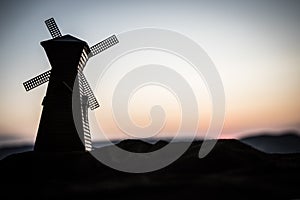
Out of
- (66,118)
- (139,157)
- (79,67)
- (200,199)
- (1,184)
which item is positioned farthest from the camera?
(79,67)

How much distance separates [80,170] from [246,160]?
278 inches

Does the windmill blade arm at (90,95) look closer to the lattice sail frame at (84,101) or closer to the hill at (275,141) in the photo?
the lattice sail frame at (84,101)

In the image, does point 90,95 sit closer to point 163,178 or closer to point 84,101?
point 84,101

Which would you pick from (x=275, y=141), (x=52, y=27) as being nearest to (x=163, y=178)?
(x=52, y=27)

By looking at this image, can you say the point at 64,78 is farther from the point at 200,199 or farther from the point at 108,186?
the point at 200,199

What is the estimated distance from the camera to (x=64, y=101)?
1503cm

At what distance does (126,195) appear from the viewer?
281 inches

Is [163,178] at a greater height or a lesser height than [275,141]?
greater

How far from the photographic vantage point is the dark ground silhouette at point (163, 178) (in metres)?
7.08

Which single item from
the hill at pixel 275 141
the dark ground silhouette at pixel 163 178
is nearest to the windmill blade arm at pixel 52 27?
the dark ground silhouette at pixel 163 178

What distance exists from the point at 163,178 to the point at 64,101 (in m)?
8.52

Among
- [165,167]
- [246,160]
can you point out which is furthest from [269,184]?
[165,167]

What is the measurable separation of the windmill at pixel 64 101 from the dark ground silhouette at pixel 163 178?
6.49 feet

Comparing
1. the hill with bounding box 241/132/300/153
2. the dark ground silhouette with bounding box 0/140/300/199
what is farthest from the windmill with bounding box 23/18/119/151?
the hill with bounding box 241/132/300/153
